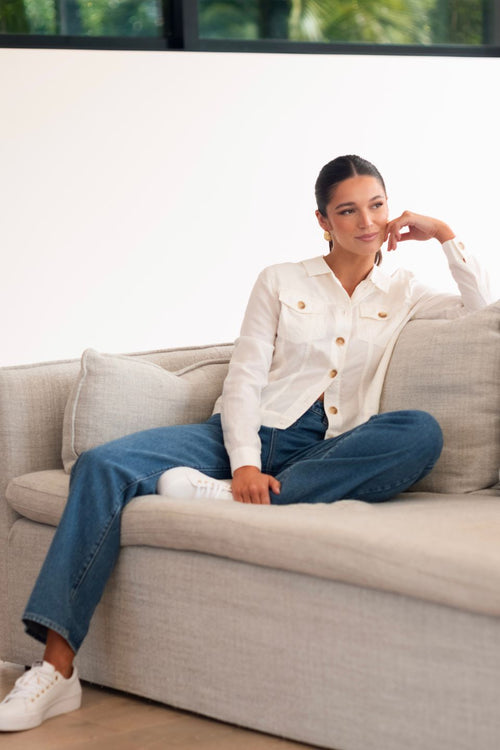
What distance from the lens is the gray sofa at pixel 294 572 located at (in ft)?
5.77

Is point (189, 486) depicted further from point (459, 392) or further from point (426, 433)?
point (459, 392)

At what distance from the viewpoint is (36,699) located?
82.4 inches

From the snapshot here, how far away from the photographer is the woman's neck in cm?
259

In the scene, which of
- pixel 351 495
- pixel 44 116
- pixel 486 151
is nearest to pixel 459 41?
pixel 486 151

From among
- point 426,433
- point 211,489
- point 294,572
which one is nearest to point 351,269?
point 426,433

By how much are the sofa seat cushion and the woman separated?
2.8 inches

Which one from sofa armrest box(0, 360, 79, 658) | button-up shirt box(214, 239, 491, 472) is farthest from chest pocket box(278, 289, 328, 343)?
sofa armrest box(0, 360, 79, 658)

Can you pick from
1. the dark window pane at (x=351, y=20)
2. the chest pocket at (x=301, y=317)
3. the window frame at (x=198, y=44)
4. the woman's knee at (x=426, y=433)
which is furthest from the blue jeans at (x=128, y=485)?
the dark window pane at (x=351, y=20)

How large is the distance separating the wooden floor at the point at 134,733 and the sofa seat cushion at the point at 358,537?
310 mm

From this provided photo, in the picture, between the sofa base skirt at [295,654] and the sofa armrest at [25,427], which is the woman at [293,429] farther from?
the sofa armrest at [25,427]

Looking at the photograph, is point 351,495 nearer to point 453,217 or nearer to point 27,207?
point 27,207

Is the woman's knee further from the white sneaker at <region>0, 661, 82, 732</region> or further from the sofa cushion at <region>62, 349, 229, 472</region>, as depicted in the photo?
the white sneaker at <region>0, 661, 82, 732</region>

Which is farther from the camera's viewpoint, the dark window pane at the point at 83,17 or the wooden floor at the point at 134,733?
the dark window pane at the point at 83,17

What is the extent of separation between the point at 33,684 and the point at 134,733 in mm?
205
